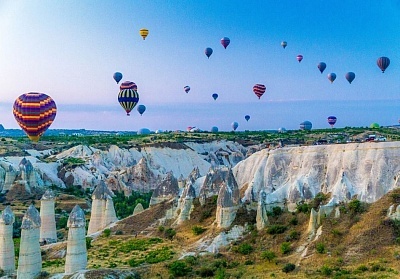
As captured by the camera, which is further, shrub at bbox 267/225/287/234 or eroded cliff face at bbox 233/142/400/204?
eroded cliff face at bbox 233/142/400/204

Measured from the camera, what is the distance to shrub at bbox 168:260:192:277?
3014 cm

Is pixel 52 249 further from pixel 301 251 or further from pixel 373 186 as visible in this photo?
pixel 373 186

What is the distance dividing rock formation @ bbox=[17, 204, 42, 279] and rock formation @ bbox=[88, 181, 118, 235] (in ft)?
44.7

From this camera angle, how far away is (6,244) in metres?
31.9

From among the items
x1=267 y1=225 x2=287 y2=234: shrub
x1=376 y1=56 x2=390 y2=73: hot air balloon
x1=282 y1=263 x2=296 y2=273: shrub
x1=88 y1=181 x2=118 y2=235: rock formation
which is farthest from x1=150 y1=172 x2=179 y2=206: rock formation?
x1=376 y1=56 x2=390 y2=73: hot air balloon

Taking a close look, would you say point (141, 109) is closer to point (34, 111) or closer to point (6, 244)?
point (34, 111)

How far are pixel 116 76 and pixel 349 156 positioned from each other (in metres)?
62.4

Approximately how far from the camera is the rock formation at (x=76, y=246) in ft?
98.7

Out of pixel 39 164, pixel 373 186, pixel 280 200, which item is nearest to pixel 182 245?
pixel 280 200

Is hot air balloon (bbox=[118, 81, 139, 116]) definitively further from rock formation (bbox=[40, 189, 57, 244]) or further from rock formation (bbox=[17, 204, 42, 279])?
rock formation (bbox=[17, 204, 42, 279])

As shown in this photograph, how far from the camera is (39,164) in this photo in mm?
76500

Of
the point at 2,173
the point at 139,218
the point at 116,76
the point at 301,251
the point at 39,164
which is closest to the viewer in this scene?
the point at 301,251

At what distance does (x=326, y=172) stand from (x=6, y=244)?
2150 centimetres

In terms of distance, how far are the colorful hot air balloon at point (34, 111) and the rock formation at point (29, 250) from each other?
31087mm
